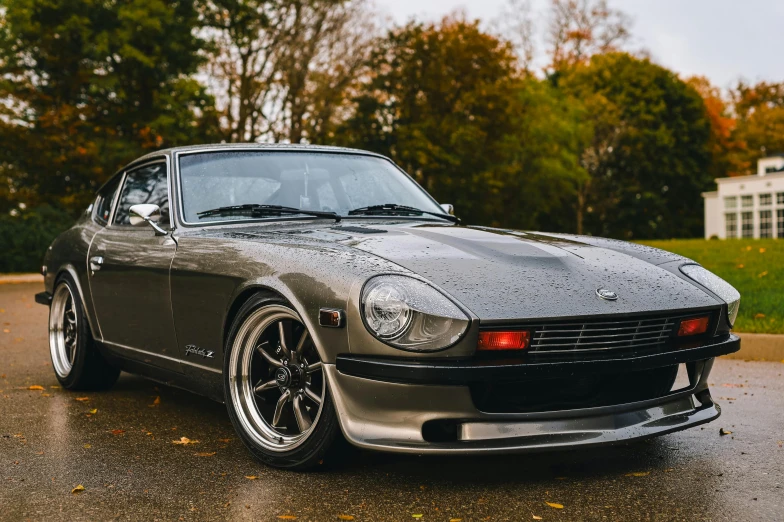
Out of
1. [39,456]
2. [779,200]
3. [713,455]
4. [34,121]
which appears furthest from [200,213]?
[779,200]

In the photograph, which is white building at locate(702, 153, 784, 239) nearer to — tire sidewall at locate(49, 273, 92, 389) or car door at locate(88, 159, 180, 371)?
tire sidewall at locate(49, 273, 92, 389)

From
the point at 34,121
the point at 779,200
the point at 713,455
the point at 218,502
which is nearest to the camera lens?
the point at 218,502

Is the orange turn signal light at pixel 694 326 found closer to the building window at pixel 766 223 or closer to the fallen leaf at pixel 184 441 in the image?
the fallen leaf at pixel 184 441

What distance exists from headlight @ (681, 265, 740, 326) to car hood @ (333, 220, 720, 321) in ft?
0.35

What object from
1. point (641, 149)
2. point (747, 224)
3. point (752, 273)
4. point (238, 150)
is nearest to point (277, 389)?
point (238, 150)

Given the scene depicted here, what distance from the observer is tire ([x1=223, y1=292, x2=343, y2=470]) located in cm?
381

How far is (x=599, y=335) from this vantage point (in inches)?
142

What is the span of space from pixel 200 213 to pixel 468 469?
6.75 feet

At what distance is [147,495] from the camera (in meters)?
3.62

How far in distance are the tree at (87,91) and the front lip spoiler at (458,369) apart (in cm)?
2690

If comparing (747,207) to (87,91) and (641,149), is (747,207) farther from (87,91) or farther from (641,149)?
(87,91)

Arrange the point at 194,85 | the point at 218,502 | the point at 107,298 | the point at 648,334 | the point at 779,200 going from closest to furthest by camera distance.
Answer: the point at 218,502, the point at 648,334, the point at 107,298, the point at 194,85, the point at 779,200

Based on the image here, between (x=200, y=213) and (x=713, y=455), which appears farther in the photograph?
(x=200, y=213)

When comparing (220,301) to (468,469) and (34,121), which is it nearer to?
(468,469)
